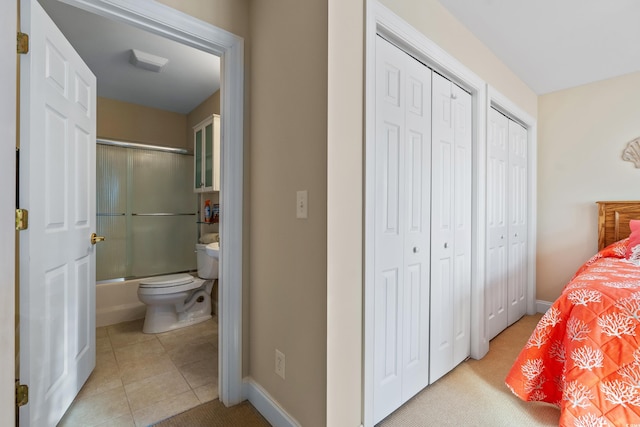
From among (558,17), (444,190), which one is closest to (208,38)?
(444,190)

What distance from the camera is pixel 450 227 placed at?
1.97 metres

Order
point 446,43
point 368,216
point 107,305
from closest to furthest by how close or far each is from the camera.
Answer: point 368,216 → point 446,43 → point 107,305

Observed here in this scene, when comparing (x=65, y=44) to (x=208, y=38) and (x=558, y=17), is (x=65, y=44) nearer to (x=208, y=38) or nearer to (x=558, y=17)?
(x=208, y=38)

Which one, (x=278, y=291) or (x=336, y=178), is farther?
(x=278, y=291)

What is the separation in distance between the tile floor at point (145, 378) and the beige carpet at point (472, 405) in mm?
1147

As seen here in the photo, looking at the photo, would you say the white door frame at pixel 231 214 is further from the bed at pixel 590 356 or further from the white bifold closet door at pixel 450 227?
the bed at pixel 590 356

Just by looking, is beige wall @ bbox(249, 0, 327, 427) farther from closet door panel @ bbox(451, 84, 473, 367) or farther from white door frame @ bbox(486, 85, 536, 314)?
white door frame @ bbox(486, 85, 536, 314)

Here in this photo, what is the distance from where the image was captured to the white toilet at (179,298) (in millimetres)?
2629

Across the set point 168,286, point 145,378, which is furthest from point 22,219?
point 168,286

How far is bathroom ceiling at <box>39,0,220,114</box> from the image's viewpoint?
2.13 metres

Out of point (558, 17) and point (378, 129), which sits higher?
point (558, 17)

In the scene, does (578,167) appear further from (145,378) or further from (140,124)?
(140,124)

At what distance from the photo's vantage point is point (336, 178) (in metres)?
1.26

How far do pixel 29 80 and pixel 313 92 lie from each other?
1.21m
